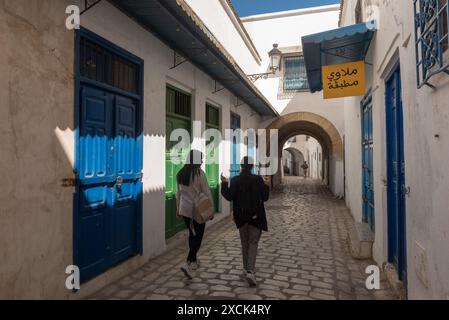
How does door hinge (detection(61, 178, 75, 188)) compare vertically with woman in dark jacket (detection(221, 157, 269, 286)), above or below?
above

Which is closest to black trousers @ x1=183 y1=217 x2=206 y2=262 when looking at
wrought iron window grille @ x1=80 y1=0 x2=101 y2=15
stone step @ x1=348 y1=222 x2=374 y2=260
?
stone step @ x1=348 y1=222 x2=374 y2=260

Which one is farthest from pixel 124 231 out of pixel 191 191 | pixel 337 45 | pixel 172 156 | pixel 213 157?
pixel 337 45

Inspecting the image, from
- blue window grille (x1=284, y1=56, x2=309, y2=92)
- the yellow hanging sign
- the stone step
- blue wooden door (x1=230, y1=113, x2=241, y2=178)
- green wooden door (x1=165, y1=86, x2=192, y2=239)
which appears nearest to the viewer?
the stone step

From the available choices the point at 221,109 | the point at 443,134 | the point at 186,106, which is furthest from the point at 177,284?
the point at 221,109

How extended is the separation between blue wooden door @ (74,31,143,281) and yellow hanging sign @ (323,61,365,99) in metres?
3.23

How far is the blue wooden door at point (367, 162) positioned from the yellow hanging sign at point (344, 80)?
397 millimetres

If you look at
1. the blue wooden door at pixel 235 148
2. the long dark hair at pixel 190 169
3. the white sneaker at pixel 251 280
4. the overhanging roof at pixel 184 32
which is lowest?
the white sneaker at pixel 251 280

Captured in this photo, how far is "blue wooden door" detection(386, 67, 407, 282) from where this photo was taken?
3.82 m

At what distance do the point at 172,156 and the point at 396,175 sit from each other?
3702 mm

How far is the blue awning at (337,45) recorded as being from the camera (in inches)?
197

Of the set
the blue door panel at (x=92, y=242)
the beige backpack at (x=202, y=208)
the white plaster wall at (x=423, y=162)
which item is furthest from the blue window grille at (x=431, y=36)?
the blue door panel at (x=92, y=242)

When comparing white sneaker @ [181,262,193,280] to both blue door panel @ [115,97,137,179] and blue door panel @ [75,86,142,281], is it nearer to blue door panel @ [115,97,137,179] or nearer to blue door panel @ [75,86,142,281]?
blue door panel @ [75,86,142,281]

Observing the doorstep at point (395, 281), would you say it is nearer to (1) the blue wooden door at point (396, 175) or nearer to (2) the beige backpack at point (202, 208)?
(1) the blue wooden door at point (396, 175)

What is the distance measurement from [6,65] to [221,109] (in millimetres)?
6264
